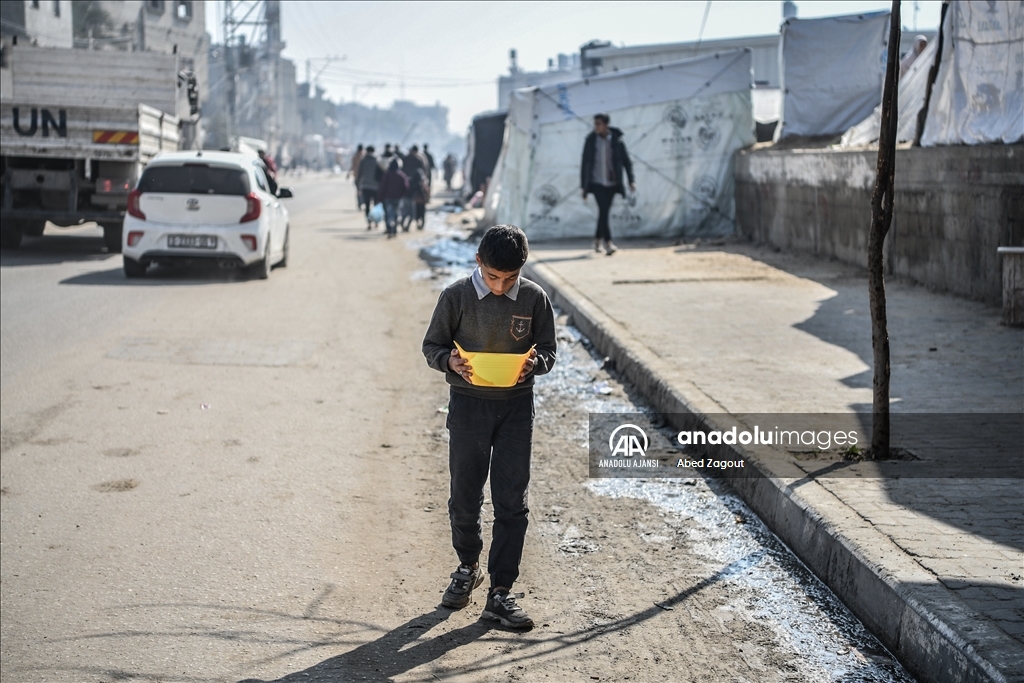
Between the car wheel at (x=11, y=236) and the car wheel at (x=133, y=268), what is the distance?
4.28 metres

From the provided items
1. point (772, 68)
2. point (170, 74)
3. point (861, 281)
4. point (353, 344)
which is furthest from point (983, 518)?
point (772, 68)

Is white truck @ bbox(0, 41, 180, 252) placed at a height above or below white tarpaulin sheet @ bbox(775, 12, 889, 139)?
below

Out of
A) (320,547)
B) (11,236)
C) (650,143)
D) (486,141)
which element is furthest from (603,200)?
(486,141)

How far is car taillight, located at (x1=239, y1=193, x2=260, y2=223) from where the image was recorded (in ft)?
48.6

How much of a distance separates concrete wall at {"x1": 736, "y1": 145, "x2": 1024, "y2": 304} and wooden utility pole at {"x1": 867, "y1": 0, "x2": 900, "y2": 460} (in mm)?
4628

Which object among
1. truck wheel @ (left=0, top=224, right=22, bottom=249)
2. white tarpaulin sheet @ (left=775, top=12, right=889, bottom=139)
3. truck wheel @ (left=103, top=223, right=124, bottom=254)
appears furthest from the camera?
white tarpaulin sheet @ (left=775, top=12, right=889, bottom=139)

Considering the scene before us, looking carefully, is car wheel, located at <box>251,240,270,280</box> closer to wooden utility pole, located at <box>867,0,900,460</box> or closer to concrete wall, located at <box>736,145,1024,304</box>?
concrete wall, located at <box>736,145,1024,304</box>

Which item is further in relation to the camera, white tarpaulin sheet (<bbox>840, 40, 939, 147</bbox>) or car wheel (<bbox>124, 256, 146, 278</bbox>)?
car wheel (<bbox>124, 256, 146, 278</bbox>)

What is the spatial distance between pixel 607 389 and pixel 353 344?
2.84 metres

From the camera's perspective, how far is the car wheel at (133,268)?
14.6 meters

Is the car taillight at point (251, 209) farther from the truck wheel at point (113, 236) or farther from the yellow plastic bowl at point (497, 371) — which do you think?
the yellow plastic bowl at point (497, 371)

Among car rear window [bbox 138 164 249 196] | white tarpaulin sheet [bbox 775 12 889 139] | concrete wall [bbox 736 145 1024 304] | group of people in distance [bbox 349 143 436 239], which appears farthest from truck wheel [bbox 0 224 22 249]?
white tarpaulin sheet [bbox 775 12 889 139]

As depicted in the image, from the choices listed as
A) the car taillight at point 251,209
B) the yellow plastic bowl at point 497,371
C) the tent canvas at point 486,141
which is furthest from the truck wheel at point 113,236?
the tent canvas at point 486,141

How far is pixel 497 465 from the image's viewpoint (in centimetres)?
439
